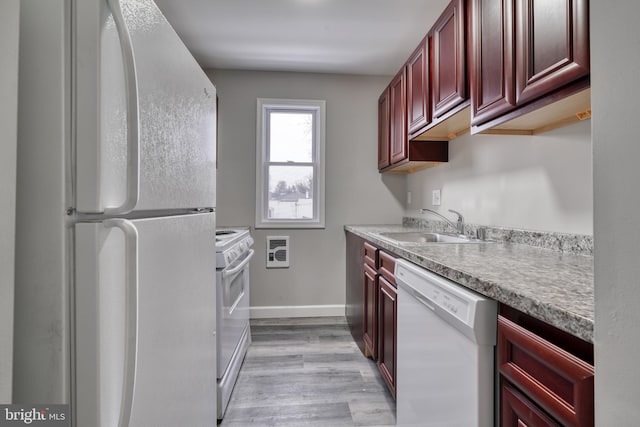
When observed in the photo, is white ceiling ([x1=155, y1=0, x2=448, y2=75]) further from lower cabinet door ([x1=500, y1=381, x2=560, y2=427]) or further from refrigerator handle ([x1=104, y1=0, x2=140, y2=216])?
lower cabinet door ([x1=500, y1=381, x2=560, y2=427])

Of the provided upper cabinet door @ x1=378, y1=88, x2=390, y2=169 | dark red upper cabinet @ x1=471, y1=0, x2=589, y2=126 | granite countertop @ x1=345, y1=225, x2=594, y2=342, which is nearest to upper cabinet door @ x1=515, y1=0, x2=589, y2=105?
dark red upper cabinet @ x1=471, y1=0, x2=589, y2=126

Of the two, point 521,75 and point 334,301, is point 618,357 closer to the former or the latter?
point 521,75

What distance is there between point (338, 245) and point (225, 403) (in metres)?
1.85

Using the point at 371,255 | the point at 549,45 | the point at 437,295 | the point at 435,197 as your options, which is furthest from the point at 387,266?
the point at 549,45

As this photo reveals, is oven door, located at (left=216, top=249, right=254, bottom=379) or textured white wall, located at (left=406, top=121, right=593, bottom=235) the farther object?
oven door, located at (left=216, top=249, right=254, bottom=379)

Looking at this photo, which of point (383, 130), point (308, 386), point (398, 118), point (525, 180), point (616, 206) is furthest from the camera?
point (383, 130)

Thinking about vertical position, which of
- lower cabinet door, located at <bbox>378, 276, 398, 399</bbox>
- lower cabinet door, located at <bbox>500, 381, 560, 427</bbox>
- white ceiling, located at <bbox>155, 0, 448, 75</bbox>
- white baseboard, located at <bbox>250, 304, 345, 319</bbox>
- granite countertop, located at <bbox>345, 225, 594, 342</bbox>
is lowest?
white baseboard, located at <bbox>250, 304, 345, 319</bbox>

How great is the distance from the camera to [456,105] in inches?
64.1

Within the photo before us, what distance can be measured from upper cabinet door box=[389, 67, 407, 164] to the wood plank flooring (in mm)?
1591

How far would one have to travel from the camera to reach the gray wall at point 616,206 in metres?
0.42

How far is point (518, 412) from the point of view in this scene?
0.73 metres

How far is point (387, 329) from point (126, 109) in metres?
1.65

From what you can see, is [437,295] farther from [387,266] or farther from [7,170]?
[7,170]

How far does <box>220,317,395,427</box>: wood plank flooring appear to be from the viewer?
1.71 meters
